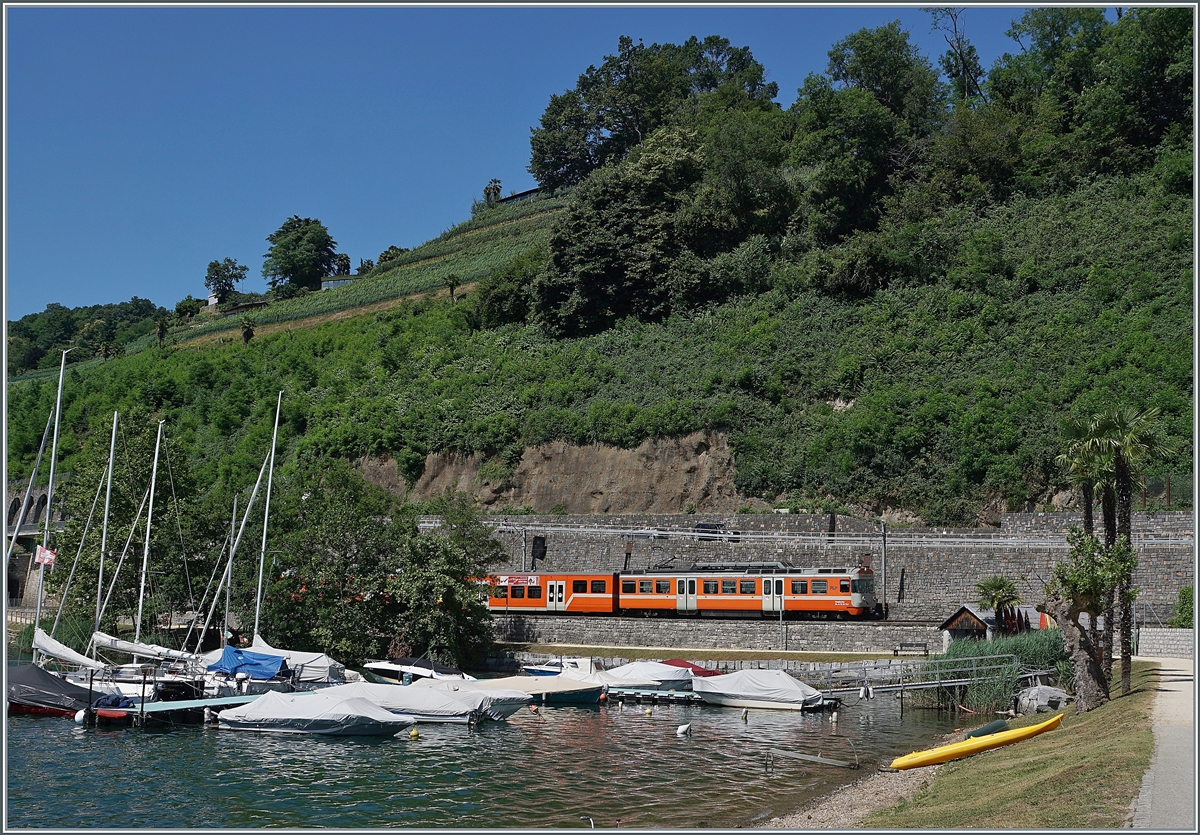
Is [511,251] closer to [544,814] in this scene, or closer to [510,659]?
[510,659]

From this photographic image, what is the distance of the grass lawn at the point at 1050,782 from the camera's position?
15.5m

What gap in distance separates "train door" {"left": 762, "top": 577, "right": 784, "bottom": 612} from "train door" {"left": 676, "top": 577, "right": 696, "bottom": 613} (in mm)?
3292

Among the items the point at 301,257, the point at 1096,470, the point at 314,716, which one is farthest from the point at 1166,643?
the point at 301,257

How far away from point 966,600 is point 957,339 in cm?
1724

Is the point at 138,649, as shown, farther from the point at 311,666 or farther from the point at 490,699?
the point at 490,699

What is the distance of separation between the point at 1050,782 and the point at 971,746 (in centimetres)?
740

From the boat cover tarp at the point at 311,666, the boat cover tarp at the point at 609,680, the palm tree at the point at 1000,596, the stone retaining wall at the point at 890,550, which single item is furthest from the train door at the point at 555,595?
the palm tree at the point at 1000,596

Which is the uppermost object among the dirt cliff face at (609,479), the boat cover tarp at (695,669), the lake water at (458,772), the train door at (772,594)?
the dirt cliff face at (609,479)

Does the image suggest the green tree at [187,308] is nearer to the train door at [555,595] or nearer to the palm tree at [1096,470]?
the train door at [555,595]

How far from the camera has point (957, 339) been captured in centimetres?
5553

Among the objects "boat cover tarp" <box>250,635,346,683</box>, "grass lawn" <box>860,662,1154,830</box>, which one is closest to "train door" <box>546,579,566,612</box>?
"boat cover tarp" <box>250,635,346,683</box>

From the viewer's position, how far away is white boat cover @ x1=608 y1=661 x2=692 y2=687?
37.5 metres

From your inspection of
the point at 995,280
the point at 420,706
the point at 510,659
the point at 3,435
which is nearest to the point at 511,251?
the point at 995,280

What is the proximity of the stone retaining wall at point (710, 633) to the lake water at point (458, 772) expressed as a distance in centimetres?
740
